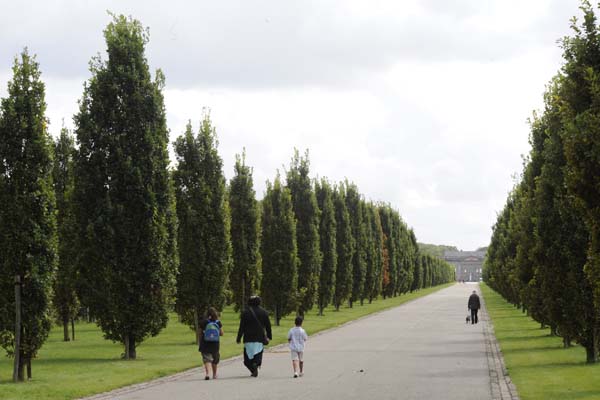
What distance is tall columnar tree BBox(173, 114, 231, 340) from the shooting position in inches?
1247

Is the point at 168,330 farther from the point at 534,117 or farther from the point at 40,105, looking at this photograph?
the point at 40,105

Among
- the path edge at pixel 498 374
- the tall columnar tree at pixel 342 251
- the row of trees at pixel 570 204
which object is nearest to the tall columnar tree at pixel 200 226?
the path edge at pixel 498 374

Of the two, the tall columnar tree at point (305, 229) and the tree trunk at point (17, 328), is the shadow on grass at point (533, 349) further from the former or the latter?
the tall columnar tree at point (305, 229)

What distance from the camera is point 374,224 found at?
3204 inches

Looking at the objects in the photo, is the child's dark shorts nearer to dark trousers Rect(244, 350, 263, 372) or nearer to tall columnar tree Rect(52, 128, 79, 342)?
dark trousers Rect(244, 350, 263, 372)

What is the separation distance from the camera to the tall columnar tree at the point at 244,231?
38.8 meters

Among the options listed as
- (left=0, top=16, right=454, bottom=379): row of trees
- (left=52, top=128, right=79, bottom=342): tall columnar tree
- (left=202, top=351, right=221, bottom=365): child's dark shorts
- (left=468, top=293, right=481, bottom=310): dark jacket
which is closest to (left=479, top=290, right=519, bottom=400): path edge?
(left=202, top=351, right=221, bottom=365): child's dark shorts

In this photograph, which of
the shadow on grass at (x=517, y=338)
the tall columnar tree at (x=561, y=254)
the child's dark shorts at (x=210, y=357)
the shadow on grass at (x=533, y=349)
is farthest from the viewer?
the shadow on grass at (x=517, y=338)

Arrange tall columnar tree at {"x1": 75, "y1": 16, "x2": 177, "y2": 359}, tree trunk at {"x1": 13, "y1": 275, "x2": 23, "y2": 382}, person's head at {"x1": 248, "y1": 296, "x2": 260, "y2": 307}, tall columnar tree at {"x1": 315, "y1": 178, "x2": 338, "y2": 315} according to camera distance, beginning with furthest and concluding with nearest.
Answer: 1. tall columnar tree at {"x1": 315, "y1": 178, "x2": 338, "y2": 315}
2. tall columnar tree at {"x1": 75, "y1": 16, "x2": 177, "y2": 359}
3. person's head at {"x1": 248, "y1": 296, "x2": 260, "y2": 307}
4. tree trunk at {"x1": 13, "y1": 275, "x2": 23, "y2": 382}

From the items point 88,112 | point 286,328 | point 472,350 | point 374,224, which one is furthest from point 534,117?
point 374,224

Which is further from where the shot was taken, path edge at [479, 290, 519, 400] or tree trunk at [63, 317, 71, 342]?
tree trunk at [63, 317, 71, 342]

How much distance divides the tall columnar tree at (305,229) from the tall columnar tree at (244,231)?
860 centimetres

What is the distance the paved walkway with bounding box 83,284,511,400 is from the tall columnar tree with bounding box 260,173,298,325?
10334 mm

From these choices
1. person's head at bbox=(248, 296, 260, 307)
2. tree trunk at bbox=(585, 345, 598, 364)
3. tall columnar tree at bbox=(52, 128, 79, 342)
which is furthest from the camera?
tall columnar tree at bbox=(52, 128, 79, 342)
